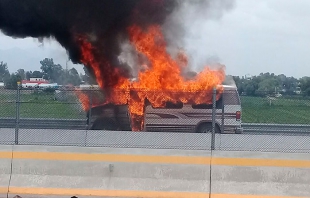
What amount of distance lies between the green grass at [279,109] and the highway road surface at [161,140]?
0.87 m

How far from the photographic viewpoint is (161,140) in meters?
10.8

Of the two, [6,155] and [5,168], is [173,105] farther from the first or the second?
[5,168]

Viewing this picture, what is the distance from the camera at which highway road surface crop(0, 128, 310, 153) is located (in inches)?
408

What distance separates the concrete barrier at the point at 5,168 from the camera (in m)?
9.45

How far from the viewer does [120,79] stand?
690 inches

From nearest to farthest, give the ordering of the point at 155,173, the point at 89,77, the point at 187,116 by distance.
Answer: the point at 155,173
the point at 187,116
the point at 89,77

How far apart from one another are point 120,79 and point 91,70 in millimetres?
1176

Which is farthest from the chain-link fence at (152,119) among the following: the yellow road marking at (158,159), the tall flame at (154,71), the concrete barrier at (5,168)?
the tall flame at (154,71)

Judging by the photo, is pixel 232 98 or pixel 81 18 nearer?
pixel 232 98

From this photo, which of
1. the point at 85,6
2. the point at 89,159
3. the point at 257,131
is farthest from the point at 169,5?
the point at 89,159

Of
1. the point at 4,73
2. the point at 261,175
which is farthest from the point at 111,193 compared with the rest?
the point at 4,73

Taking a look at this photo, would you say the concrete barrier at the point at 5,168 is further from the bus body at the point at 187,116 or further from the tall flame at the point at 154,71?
the tall flame at the point at 154,71

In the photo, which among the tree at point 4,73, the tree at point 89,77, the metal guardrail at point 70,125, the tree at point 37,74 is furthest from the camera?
the tree at point 37,74

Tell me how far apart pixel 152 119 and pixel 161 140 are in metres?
4.68
